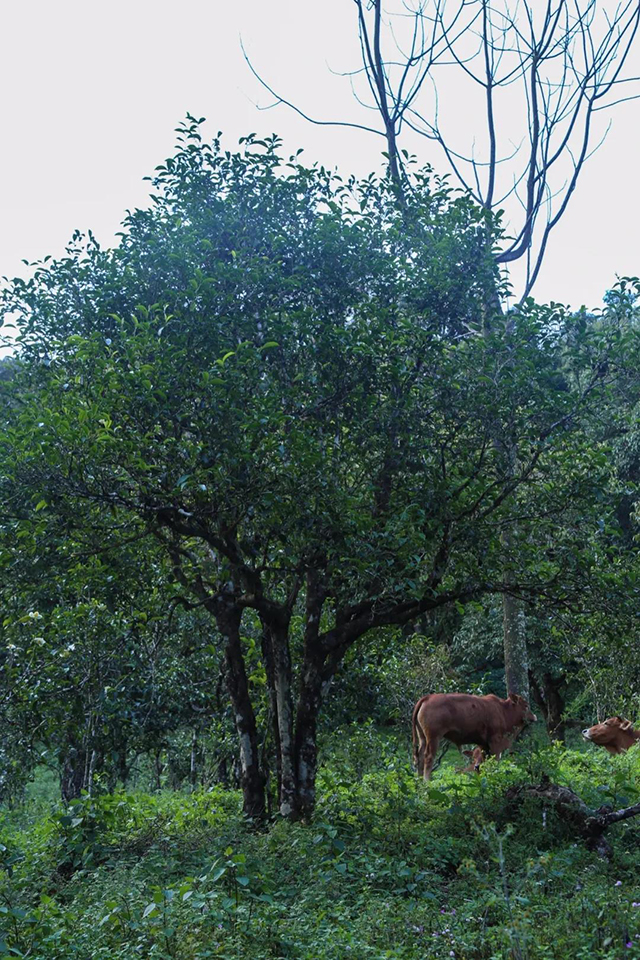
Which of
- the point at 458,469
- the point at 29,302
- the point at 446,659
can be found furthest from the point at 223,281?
the point at 446,659

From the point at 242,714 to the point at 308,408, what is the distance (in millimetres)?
4058

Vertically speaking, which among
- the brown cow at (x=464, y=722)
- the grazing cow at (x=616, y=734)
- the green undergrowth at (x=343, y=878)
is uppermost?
the brown cow at (x=464, y=722)

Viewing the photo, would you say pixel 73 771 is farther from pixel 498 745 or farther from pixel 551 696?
pixel 551 696

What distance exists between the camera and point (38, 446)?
849 cm

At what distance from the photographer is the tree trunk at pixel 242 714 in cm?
1116

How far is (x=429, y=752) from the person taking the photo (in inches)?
551

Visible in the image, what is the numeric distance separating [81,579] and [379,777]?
204 inches

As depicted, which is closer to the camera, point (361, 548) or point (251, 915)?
point (251, 915)

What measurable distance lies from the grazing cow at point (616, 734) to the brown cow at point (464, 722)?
5.63ft

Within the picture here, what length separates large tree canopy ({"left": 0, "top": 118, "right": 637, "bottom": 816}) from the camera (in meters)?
9.14

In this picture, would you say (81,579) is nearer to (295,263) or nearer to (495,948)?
(295,263)

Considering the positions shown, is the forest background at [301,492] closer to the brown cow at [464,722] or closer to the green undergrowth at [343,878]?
the green undergrowth at [343,878]

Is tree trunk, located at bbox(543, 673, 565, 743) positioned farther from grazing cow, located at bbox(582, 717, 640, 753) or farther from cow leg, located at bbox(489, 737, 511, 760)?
cow leg, located at bbox(489, 737, 511, 760)

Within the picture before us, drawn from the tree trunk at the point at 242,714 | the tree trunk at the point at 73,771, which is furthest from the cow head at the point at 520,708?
the tree trunk at the point at 73,771
